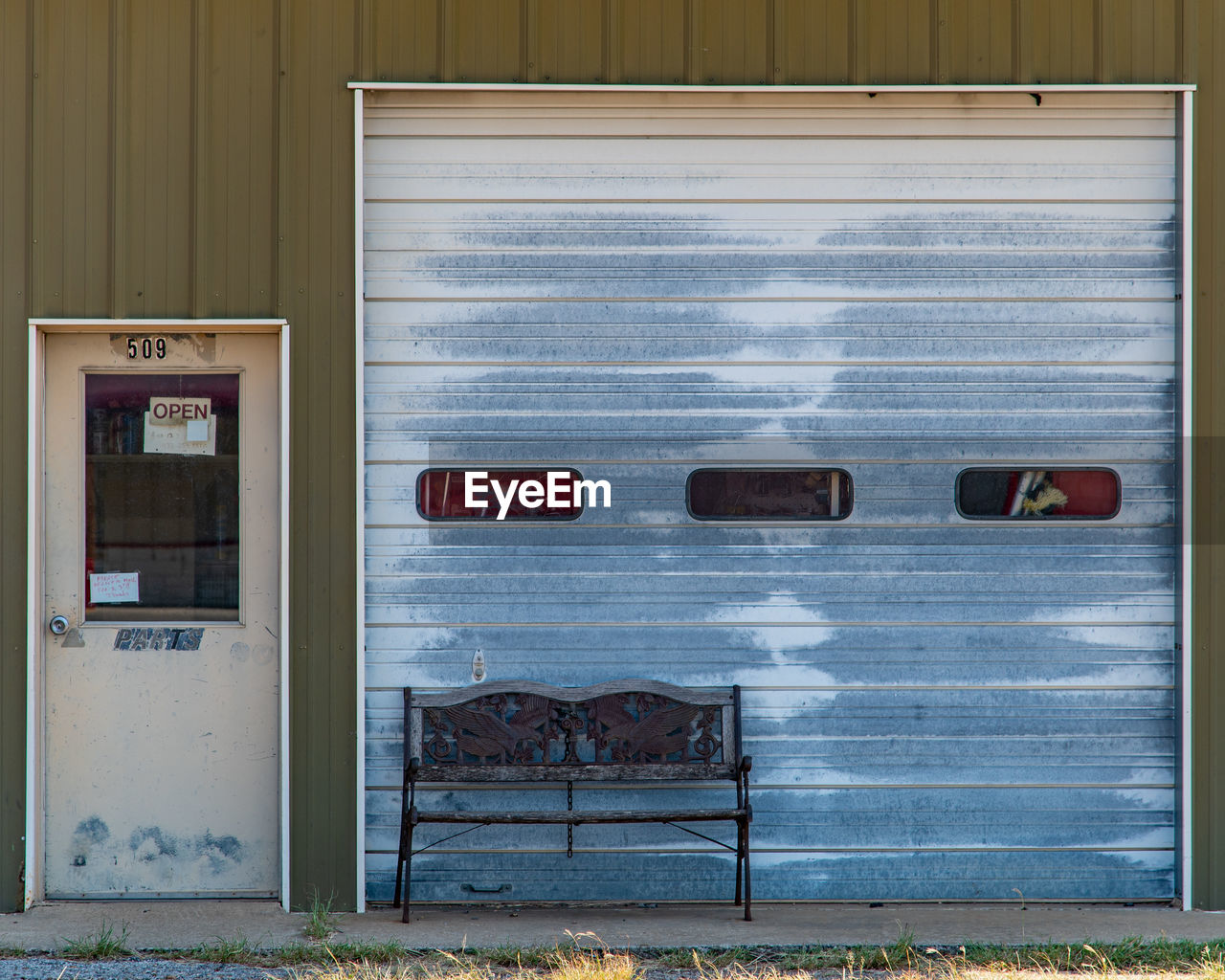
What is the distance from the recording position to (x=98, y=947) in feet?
14.9

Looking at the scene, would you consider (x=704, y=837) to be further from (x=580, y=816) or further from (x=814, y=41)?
(x=814, y=41)

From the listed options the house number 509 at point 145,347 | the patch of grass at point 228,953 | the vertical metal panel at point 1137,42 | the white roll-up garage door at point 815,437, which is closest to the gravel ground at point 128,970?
the patch of grass at point 228,953

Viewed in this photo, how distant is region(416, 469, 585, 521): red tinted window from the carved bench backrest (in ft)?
2.53

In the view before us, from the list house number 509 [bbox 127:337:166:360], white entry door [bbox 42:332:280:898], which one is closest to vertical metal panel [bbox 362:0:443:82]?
white entry door [bbox 42:332:280:898]

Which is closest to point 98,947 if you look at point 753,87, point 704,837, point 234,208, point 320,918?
point 320,918

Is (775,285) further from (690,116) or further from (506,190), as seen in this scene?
(506,190)

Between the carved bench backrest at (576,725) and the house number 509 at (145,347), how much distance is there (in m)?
1.90

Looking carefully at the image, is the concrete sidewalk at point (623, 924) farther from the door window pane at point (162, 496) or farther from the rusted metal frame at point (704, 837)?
the door window pane at point (162, 496)

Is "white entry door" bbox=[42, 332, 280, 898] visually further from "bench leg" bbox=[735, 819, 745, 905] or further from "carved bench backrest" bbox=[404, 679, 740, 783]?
"bench leg" bbox=[735, 819, 745, 905]

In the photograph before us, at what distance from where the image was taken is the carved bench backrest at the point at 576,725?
506 cm

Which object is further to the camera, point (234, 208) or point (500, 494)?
point (500, 494)

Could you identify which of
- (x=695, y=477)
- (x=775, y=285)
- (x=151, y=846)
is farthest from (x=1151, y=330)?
(x=151, y=846)

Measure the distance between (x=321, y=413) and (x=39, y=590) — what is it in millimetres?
1478

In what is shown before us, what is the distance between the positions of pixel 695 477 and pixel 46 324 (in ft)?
9.71
